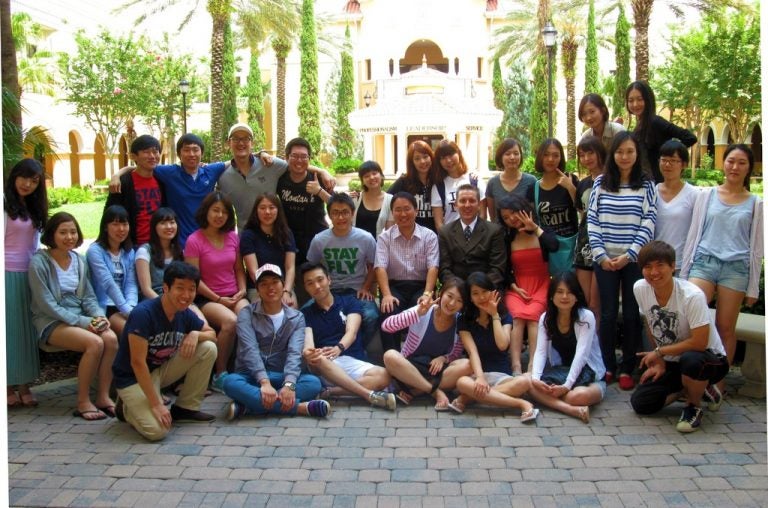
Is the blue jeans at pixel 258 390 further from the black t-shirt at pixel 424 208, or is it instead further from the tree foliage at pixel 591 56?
the tree foliage at pixel 591 56

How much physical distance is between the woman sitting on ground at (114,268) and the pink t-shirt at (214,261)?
0.51 m

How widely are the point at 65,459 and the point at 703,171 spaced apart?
98.1 ft

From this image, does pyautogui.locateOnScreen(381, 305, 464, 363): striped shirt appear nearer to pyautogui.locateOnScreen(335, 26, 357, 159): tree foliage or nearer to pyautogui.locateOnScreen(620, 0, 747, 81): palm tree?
pyautogui.locateOnScreen(620, 0, 747, 81): palm tree

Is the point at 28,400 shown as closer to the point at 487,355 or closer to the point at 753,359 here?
the point at 487,355

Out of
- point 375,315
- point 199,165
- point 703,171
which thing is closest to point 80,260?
point 199,165

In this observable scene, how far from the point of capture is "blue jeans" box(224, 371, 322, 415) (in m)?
5.32

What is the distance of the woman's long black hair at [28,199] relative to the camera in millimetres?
5547

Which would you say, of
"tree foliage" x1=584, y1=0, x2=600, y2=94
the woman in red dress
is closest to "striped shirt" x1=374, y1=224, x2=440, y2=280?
the woman in red dress

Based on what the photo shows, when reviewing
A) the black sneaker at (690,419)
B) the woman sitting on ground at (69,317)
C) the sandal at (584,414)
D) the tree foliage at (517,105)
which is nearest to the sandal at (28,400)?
the woman sitting on ground at (69,317)

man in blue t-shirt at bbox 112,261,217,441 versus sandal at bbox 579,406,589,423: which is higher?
man in blue t-shirt at bbox 112,261,217,441

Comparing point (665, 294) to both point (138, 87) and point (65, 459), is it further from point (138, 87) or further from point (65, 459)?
point (138, 87)

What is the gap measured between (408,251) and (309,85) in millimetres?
30116

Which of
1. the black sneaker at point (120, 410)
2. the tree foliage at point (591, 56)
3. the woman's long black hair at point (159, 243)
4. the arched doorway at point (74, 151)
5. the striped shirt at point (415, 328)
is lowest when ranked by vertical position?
the black sneaker at point (120, 410)

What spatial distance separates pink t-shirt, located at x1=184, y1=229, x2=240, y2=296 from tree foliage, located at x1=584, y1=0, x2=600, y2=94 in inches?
1133
